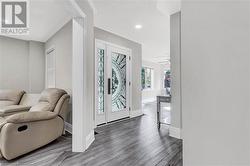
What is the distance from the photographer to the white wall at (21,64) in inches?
165

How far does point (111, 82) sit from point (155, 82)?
5.79 metres

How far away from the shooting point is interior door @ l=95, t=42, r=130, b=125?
3713mm

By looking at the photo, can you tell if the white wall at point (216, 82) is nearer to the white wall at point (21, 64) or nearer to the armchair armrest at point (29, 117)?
the armchair armrest at point (29, 117)

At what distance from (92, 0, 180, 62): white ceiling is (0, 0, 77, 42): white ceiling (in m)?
0.62

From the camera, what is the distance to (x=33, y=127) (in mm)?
2240

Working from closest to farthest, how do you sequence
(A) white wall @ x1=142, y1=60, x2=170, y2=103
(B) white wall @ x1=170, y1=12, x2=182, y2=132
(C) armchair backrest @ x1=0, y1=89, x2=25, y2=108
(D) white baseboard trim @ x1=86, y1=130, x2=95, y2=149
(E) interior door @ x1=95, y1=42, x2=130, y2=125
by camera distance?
(D) white baseboard trim @ x1=86, y1=130, x2=95, y2=149
(B) white wall @ x1=170, y1=12, x2=182, y2=132
(C) armchair backrest @ x1=0, y1=89, x2=25, y2=108
(E) interior door @ x1=95, y1=42, x2=130, y2=125
(A) white wall @ x1=142, y1=60, x2=170, y2=103

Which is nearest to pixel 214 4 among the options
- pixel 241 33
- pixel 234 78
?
pixel 241 33

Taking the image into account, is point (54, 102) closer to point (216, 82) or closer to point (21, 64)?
point (21, 64)

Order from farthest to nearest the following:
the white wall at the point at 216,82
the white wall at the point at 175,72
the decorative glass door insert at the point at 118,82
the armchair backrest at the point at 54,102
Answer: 1. the decorative glass door insert at the point at 118,82
2. the white wall at the point at 175,72
3. the armchair backrest at the point at 54,102
4. the white wall at the point at 216,82

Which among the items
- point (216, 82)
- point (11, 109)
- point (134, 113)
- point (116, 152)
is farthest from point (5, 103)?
point (216, 82)

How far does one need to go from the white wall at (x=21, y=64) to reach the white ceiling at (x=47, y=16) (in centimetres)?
36

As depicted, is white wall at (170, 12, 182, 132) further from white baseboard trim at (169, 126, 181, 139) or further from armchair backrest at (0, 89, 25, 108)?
armchair backrest at (0, 89, 25, 108)

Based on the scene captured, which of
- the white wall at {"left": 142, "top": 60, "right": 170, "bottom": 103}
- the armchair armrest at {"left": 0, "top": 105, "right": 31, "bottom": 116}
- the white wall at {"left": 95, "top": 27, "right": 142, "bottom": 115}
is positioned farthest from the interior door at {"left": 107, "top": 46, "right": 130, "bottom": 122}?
the white wall at {"left": 142, "top": 60, "right": 170, "bottom": 103}

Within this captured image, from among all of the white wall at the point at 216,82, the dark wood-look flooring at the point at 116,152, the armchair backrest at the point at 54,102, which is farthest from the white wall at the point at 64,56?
the white wall at the point at 216,82
